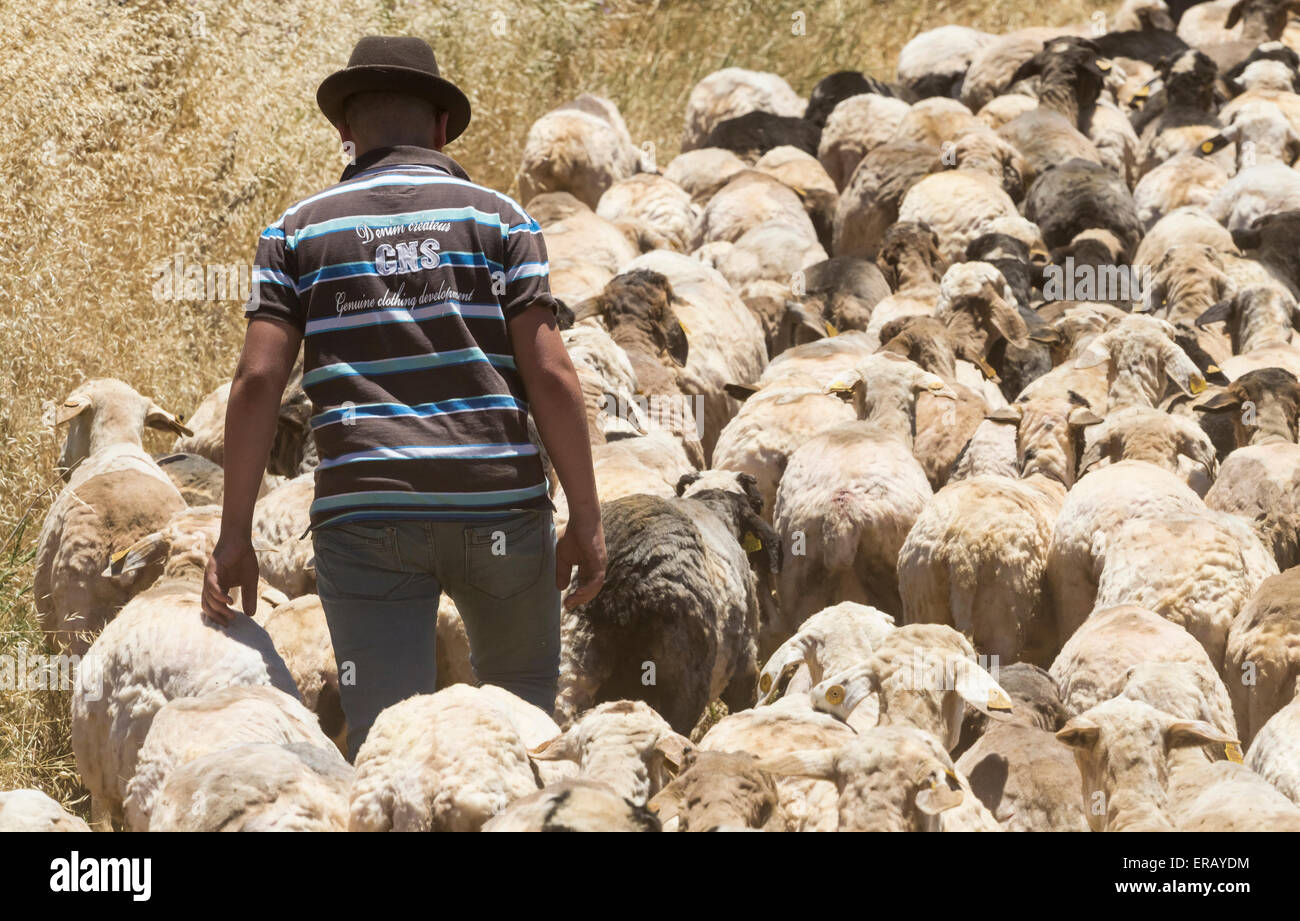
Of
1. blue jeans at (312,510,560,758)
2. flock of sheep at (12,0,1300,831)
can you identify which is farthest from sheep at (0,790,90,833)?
blue jeans at (312,510,560,758)

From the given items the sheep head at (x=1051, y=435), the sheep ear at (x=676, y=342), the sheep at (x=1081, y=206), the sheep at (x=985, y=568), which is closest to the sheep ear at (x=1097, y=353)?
the sheep head at (x=1051, y=435)

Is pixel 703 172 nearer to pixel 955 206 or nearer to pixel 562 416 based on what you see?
pixel 955 206

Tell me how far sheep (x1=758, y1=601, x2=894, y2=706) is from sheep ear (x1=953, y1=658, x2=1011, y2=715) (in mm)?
668

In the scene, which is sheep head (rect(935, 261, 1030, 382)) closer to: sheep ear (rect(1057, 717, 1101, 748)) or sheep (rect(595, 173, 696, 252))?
sheep (rect(595, 173, 696, 252))

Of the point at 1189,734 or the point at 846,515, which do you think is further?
the point at 846,515

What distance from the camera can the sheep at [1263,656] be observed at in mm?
5629

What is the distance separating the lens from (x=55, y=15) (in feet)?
30.5

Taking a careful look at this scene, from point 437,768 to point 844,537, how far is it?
10.9 ft

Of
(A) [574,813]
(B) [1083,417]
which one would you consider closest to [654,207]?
(B) [1083,417]

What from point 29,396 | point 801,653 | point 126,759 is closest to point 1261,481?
point 801,653

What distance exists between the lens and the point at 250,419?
13.5 ft

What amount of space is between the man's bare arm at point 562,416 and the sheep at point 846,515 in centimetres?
285

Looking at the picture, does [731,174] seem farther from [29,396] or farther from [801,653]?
[801,653]

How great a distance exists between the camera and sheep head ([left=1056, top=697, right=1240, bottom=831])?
4.57 metres
